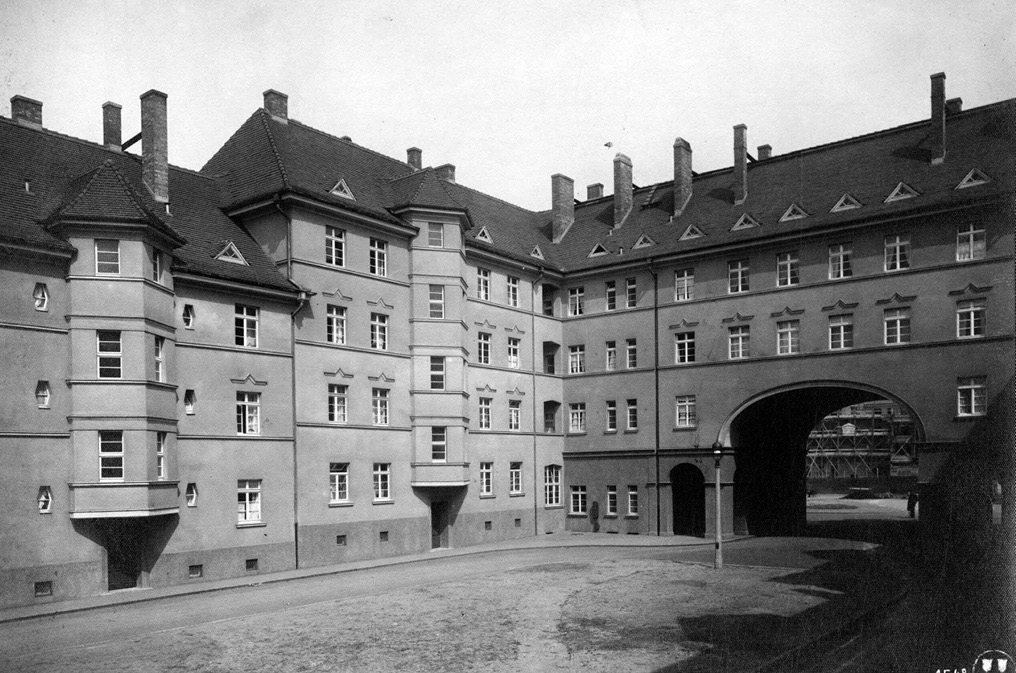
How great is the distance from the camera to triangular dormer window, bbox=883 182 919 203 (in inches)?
1491

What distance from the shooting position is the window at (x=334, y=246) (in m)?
35.6

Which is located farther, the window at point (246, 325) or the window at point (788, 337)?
the window at point (788, 337)

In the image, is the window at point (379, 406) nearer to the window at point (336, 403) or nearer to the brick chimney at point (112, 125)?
the window at point (336, 403)

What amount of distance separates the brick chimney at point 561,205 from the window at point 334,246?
18.7m

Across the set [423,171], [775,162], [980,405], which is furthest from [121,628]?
[775,162]

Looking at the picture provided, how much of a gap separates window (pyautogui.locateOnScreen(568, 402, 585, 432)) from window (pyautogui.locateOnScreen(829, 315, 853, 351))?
1403cm

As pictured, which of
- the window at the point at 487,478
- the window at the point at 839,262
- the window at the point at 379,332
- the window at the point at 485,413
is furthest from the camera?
the window at the point at 485,413

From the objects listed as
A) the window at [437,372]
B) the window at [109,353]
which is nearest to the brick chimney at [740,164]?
the window at [437,372]

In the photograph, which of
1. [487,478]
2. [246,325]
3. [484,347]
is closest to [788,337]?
[484,347]

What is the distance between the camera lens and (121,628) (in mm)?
21625

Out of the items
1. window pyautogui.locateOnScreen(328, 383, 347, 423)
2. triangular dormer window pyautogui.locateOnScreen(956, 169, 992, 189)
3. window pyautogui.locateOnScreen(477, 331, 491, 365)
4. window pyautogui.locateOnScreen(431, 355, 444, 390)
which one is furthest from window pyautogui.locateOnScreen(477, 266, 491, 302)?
triangular dormer window pyautogui.locateOnScreen(956, 169, 992, 189)

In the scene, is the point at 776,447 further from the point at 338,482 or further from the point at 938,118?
the point at 338,482

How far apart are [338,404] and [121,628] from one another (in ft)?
48.6

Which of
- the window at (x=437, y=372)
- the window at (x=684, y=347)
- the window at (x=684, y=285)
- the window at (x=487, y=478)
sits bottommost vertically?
the window at (x=487, y=478)
